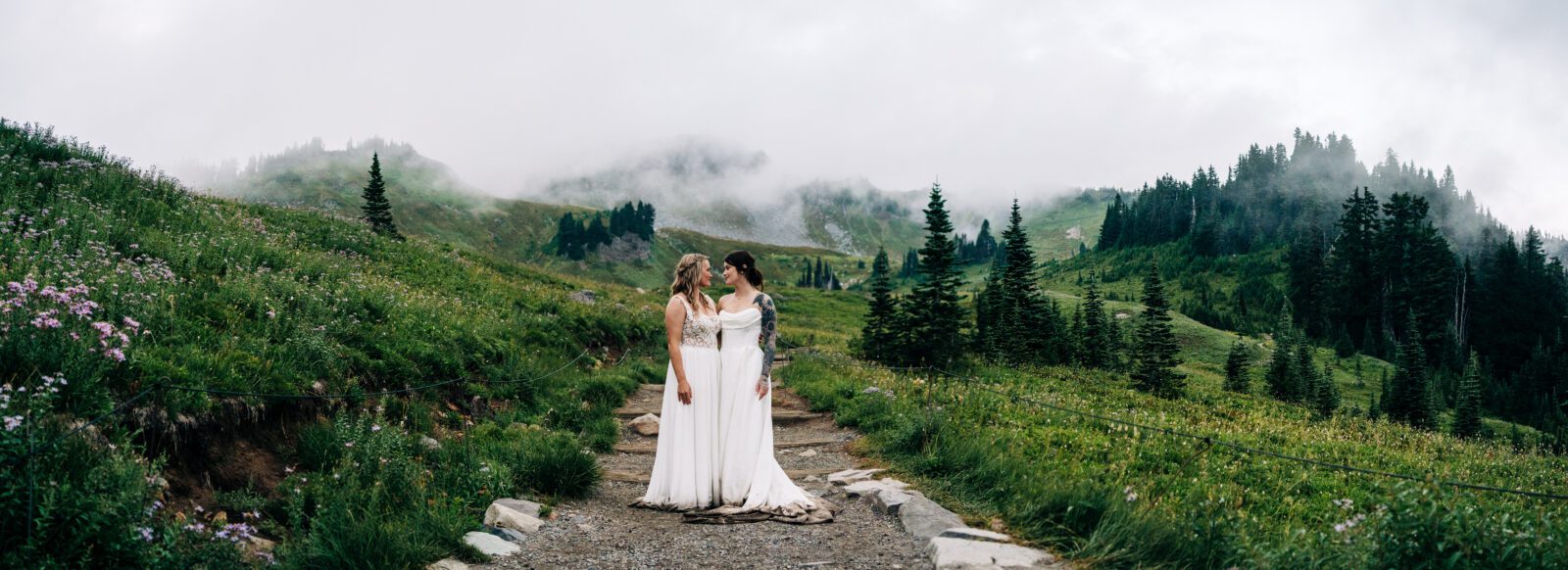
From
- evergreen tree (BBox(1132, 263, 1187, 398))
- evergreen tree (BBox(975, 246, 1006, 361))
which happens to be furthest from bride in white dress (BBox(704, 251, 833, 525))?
evergreen tree (BBox(975, 246, 1006, 361))

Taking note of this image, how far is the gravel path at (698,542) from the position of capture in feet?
22.9

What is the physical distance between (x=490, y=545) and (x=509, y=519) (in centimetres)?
78

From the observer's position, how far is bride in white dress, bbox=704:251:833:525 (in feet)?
29.9

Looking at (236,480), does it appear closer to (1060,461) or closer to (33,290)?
(33,290)

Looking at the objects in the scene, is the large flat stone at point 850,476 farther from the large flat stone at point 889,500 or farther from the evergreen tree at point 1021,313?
the evergreen tree at point 1021,313

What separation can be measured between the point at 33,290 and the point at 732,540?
23.9 ft

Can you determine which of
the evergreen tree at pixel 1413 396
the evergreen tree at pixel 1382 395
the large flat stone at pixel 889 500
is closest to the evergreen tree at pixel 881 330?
the large flat stone at pixel 889 500

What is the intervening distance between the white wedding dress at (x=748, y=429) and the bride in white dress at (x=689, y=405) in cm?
13

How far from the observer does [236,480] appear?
24.8 ft

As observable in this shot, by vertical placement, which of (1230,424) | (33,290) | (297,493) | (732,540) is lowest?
(1230,424)

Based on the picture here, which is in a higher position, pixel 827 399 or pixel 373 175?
pixel 373 175

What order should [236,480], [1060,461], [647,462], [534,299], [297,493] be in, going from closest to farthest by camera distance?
[297,493] < [236,480] < [1060,461] < [647,462] < [534,299]

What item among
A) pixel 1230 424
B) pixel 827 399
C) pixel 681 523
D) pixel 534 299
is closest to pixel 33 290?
pixel 681 523

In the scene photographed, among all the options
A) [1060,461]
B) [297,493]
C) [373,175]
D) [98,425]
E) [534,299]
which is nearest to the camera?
[98,425]
